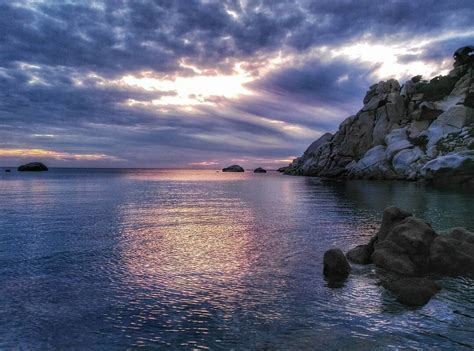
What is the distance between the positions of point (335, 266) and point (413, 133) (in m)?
111

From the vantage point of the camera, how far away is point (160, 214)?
4241cm

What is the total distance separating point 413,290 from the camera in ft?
48.2

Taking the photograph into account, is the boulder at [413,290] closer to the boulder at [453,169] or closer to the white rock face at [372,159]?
the boulder at [453,169]

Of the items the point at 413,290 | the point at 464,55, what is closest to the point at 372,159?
the point at 464,55

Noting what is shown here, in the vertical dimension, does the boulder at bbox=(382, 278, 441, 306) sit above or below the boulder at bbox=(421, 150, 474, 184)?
below

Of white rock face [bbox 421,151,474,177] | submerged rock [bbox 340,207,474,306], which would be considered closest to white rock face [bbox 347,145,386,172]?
Answer: white rock face [bbox 421,151,474,177]

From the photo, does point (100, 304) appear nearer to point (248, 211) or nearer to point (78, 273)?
point (78, 273)

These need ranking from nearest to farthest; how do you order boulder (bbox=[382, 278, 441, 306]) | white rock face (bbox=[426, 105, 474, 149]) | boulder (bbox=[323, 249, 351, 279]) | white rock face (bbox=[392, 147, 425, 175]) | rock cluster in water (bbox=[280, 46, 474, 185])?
boulder (bbox=[382, 278, 441, 306]) < boulder (bbox=[323, 249, 351, 279]) < rock cluster in water (bbox=[280, 46, 474, 185]) < white rock face (bbox=[426, 105, 474, 149]) < white rock face (bbox=[392, 147, 425, 175])

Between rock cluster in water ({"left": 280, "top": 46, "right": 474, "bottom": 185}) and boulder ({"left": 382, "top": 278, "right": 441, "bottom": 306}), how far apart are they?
79.4 meters

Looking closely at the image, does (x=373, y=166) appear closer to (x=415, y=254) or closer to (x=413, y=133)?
(x=413, y=133)

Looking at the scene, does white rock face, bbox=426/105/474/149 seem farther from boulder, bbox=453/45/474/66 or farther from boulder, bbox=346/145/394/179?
boulder, bbox=453/45/474/66

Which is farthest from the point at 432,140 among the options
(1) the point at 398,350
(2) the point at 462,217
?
(1) the point at 398,350

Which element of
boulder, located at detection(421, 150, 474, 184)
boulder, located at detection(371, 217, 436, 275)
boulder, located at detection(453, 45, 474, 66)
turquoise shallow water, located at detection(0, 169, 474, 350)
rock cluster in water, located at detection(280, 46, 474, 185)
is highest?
boulder, located at detection(453, 45, 474, 66)

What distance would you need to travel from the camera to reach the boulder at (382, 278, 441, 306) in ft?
47.2
